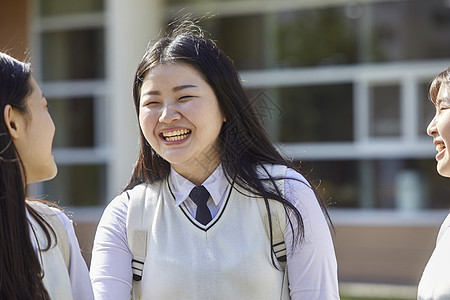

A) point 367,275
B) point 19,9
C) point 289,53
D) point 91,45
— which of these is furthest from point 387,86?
point 19,9

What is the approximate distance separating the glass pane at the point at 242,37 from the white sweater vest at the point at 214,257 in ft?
21.0

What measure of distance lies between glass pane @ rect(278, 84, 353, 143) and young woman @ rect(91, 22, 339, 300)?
5827mm

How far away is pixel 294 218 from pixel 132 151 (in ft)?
21.2

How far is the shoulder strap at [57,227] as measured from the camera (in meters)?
2.13

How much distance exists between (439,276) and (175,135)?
982 mm

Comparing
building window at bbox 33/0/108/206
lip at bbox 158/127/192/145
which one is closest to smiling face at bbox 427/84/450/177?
lip at bbox 158/127/192/145

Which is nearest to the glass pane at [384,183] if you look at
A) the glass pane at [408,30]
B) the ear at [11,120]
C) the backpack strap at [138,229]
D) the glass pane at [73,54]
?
the glass pane at [408,30]

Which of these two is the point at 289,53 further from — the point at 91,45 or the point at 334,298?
the point at 334,298

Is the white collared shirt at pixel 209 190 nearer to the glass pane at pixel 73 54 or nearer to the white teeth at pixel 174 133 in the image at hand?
the white teeth at pixel 174 133

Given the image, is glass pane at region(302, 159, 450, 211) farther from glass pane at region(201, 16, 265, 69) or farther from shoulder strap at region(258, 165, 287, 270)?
shoulder strap at region(258, 165, 287, 270)

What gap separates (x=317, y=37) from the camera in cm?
819

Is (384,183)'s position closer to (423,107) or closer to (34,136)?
(423,107)

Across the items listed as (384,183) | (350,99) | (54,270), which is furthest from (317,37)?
(54,270)

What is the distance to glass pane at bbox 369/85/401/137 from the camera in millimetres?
7965
